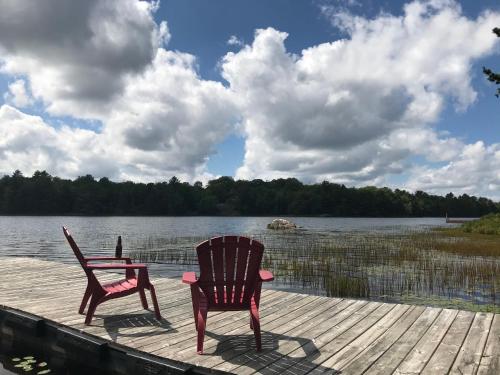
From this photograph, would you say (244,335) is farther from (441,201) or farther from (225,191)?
(441,201)

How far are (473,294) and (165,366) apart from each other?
10.2 metres

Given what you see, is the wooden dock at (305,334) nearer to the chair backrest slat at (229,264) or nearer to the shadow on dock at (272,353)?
the shadow on dock at (272,353)

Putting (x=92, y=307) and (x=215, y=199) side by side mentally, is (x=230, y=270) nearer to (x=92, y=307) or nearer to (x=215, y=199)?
(x=92, y=307)

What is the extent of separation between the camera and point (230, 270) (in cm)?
470

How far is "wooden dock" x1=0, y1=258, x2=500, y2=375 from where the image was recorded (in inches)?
164

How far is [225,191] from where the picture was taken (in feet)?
431

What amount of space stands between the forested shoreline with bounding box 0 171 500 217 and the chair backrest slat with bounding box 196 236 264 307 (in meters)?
106

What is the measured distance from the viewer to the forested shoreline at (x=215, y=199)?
10362 centimetres

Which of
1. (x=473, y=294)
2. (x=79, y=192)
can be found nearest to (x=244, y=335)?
(x=473, y=294)

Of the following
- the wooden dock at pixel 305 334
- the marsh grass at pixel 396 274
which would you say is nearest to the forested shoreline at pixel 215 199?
the marsh grass at pixel 396 274

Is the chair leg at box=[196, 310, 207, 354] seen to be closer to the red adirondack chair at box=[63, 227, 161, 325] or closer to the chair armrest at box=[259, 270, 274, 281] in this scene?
the chair armrest at box=[259, 270, 274, 281]

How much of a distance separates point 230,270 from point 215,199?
4682 inches

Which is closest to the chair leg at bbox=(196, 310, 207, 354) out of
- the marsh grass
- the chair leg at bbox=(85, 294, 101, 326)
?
the chair leg at bbox=(85, 294, 101, 326)

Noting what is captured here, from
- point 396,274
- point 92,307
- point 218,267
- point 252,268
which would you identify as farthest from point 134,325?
point 396,274
